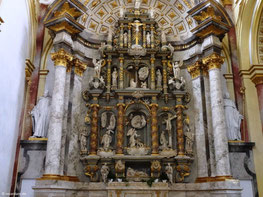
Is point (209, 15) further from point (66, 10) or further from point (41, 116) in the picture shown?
point (41, 116)

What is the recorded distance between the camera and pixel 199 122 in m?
11.2

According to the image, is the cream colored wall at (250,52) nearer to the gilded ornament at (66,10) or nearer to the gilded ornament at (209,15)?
the gilded ornament at (209,15)

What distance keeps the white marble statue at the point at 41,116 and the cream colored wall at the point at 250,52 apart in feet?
24.9

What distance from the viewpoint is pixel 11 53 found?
9617 millimetres

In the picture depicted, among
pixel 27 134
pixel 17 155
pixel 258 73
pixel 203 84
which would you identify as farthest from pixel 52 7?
pixel 258 73

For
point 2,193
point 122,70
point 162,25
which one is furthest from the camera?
point 162,25

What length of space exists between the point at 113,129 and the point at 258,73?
598cm

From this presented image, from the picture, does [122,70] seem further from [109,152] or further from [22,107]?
[22,107]

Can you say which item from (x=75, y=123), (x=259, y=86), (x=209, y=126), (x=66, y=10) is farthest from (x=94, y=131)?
(x=259, y=86)

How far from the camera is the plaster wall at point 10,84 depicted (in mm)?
8945

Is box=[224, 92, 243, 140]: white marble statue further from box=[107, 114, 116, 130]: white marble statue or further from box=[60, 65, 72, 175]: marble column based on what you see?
box=[60, 65, 72, 175]: marble column

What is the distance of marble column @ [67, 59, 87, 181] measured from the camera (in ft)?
34.1

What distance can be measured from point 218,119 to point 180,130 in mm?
1552

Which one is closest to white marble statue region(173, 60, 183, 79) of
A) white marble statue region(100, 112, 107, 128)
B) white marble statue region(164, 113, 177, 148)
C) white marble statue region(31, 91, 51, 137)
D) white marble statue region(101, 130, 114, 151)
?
white marble statue region(164, 113, 177, 148)
